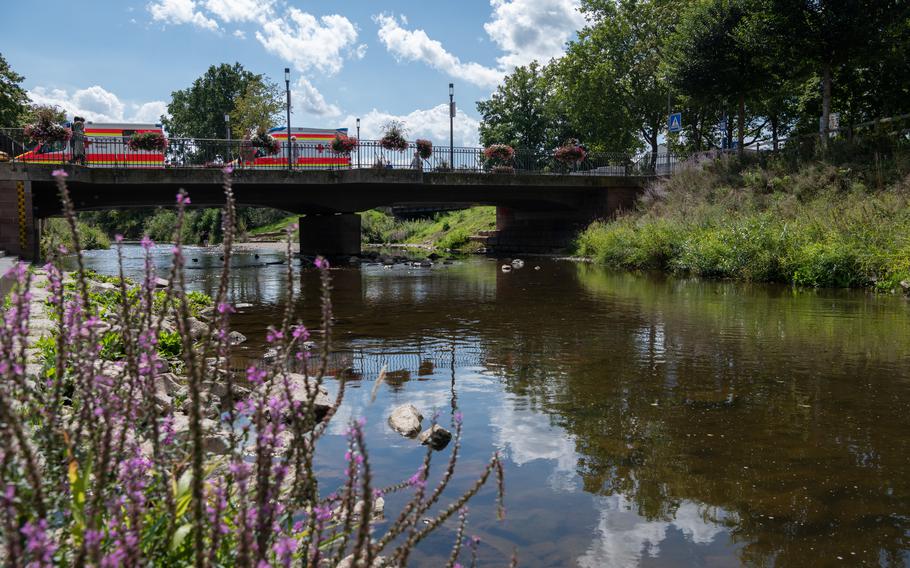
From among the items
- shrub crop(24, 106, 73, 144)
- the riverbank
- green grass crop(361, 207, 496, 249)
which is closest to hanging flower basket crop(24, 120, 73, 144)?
shrub crop(24, 106, 73, 144)

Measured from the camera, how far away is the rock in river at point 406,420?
6312 millimetres

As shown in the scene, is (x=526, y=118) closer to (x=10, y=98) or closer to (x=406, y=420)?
(x=10, y=98)

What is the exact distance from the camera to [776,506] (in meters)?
4.75

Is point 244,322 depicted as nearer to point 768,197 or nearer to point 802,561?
point 802,561

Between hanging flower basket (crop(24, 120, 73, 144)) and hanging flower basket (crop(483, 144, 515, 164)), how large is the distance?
18.0 meters

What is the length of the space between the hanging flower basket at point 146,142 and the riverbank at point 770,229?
1703 centimetres

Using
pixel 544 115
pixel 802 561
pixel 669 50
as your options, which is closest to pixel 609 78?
pixel 669 50

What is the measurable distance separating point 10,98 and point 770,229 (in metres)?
46.5

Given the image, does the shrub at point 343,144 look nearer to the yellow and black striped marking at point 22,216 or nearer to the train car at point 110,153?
the train car at point 110,153

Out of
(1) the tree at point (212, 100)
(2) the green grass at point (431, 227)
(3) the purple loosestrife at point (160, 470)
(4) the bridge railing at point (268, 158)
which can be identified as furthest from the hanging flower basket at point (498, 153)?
(1) the tree at point (212, 100)

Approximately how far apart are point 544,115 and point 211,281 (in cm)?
4906

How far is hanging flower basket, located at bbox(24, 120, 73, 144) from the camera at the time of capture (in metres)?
23.6

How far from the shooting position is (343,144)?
3131 centimetres

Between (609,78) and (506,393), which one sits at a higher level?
(609,78)
